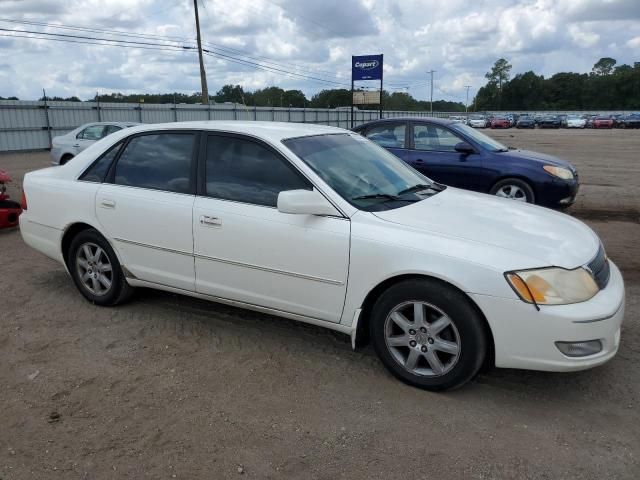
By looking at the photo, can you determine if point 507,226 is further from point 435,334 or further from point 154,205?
point 154,205

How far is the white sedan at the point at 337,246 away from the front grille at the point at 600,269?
0.01 meters

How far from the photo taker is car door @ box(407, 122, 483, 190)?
27.5ft

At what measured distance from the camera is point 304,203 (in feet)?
11.2

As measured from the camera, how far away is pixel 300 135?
4.10 metres

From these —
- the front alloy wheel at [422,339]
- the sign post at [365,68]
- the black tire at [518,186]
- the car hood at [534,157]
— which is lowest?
the front alloy wheel at [422,339]

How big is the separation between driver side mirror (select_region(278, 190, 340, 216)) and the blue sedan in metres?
5.38

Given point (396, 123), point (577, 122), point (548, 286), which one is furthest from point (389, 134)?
point (577, 122)

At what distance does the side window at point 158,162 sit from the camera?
419 cm

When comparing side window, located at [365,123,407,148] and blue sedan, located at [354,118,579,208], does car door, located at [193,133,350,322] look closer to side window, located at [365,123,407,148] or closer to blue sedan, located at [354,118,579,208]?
blue sedan, located at [354,118,579,208]

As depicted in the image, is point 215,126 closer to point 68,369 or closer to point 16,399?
point 68,369

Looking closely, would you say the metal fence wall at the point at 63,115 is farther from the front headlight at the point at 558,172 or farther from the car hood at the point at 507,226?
the car hood at the point at 507,226

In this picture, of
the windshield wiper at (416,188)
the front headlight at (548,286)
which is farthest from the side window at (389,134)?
the front headlight at (548,286)

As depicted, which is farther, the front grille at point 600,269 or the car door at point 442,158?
the car door at point 442,158

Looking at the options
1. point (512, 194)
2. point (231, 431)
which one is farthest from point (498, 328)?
point (512, 194)
